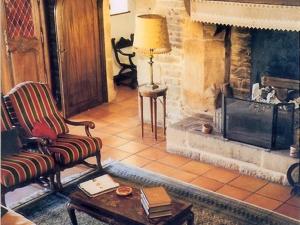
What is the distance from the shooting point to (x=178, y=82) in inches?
245

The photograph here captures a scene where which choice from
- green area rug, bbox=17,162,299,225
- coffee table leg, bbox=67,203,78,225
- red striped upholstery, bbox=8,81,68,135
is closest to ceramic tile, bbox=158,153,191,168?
green area rug, bbox=17,162,299,225

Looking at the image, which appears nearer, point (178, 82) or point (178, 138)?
point (178, 138)

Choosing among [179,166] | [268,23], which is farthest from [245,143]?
[268,23]

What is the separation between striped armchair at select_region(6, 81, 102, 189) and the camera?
4.80 m

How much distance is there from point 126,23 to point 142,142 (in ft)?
10.4

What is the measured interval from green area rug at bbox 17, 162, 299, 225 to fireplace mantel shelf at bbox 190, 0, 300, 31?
5.71 feet

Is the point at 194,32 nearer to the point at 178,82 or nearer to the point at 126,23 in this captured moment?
the point at 178,82

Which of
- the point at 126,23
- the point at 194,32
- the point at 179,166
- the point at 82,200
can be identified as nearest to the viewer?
the point at 82,200

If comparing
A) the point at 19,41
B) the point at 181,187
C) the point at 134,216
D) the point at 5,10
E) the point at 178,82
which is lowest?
the point at 181,187

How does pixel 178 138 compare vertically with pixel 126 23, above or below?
below

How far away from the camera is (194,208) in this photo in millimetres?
4566

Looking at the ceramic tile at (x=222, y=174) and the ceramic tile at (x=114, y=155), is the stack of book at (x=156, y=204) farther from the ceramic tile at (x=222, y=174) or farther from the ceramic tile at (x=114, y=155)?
the ceramic tile at (x=114, y=155)

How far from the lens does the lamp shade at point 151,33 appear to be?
556 cm

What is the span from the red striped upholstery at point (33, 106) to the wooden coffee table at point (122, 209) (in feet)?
→ 4.37
